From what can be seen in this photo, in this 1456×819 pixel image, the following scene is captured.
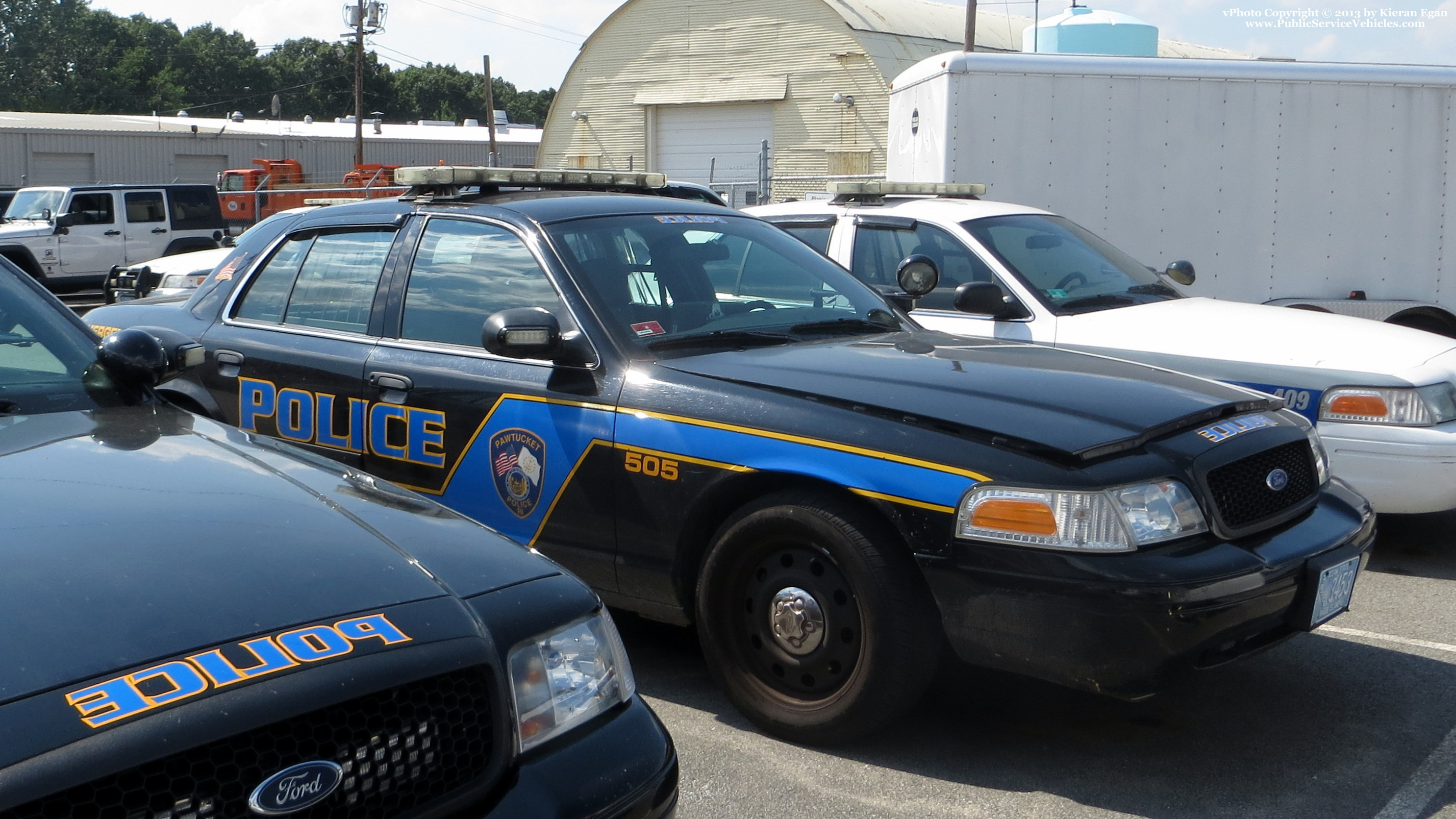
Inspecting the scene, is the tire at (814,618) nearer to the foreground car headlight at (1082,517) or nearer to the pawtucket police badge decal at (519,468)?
the foreground car headlight at (1082,517)

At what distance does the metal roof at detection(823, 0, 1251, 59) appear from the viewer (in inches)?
1113

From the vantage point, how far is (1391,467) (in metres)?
5.50

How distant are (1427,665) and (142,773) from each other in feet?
13.8

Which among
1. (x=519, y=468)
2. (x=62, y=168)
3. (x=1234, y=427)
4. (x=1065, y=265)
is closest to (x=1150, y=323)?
(x=1065, y=265)

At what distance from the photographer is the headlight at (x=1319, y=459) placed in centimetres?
384

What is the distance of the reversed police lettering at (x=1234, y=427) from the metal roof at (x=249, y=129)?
3656 centimetres

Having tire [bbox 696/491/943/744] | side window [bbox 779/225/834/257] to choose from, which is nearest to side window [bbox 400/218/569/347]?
tire [bbox 696/491/943/744]

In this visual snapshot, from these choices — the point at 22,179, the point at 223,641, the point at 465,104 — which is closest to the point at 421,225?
the point at 223,641

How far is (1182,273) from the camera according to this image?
728 cm

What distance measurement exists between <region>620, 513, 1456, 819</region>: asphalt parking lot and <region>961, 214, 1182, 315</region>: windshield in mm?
2309

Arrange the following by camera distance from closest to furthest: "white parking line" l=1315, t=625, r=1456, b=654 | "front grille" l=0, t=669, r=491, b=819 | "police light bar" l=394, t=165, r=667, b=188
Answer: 1. "front grille" l=0, t=669, r=491, b=819
2. "white parking line" l=1315, t=625, r=1456, b=654
3. "police light bar" l=394, t=165, r=667, b=188

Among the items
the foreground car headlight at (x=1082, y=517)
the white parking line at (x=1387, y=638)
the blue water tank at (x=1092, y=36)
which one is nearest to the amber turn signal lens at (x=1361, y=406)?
the white parking line at (x=1387, y=638)

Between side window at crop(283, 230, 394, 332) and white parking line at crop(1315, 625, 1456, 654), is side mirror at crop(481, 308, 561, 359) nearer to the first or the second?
side window at crop(283, 230, 394, 332)

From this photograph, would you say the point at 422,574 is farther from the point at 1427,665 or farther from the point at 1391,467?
the point at 1391,467
